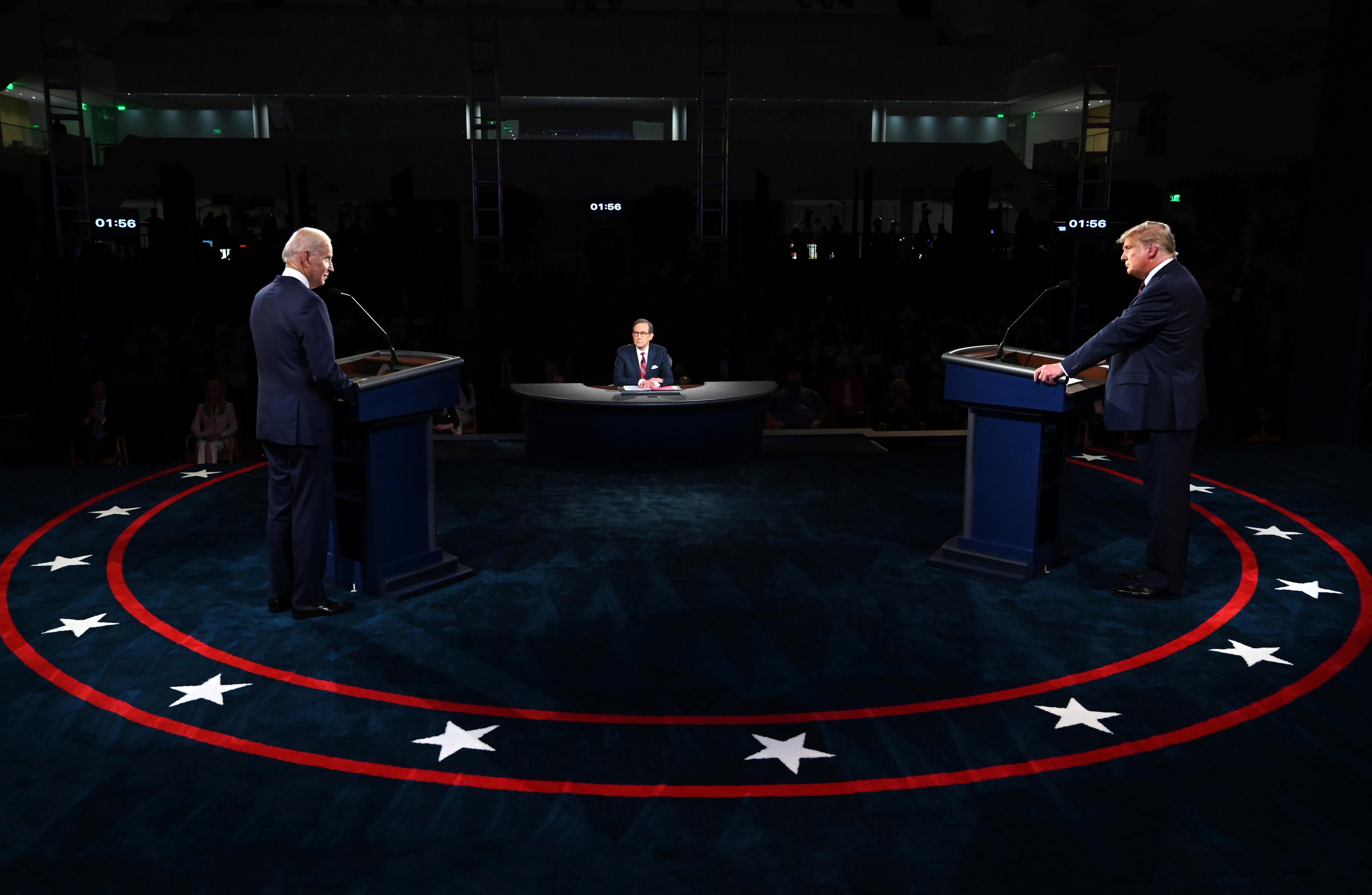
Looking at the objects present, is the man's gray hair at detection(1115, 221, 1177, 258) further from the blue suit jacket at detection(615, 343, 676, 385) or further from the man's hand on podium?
the blue suit jacket at detection(615, 343, 676, 385)

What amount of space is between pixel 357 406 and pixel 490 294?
6.74m

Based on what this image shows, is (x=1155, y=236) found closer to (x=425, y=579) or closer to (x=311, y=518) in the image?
(x=425, y=579)

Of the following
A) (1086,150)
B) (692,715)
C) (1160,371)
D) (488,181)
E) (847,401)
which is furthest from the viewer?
(1086,150)

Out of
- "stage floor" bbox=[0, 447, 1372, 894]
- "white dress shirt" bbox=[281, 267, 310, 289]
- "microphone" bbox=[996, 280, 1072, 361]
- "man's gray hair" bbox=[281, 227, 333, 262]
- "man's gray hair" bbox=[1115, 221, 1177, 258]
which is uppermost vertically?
"man's gray hair" bbox=[1115, 221, 1177, 258]

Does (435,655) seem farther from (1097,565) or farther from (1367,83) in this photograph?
(1367,83)

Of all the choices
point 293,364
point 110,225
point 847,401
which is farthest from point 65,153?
point 293,364

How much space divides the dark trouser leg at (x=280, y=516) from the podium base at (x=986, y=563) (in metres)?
2.76

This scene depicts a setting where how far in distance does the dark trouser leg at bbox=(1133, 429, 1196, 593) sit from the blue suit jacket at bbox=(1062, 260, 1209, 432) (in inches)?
3.5

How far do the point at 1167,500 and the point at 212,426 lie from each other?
6.98 metres

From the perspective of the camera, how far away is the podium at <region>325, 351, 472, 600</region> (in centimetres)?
419

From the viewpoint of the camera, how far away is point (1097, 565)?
4730 mm

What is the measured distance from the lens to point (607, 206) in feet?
49.0

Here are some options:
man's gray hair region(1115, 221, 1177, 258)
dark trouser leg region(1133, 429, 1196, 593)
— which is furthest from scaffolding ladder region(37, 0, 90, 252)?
dark trouser leg region(1133, 429, 1196, 593)

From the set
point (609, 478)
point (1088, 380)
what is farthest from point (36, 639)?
point (1088, 380)
